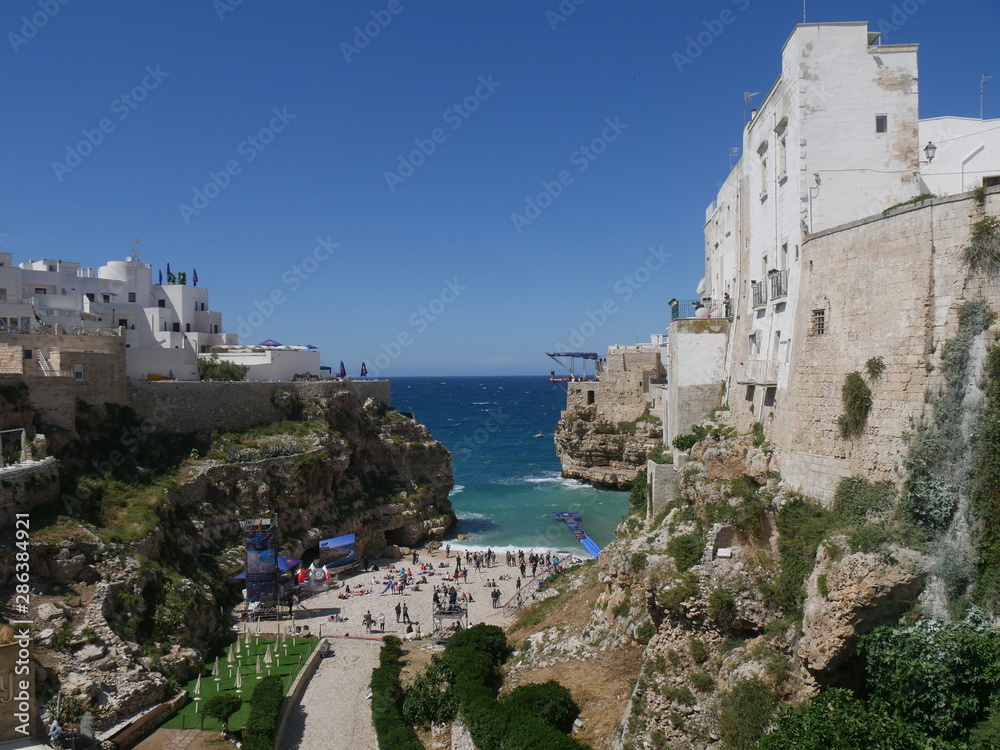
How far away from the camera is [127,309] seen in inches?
1722

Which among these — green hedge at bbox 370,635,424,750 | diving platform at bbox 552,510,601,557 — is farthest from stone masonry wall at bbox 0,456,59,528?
diving platform at bbox 552,510,601,557

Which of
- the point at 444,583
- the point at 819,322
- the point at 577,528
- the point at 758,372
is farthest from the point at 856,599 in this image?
the point at 577,528

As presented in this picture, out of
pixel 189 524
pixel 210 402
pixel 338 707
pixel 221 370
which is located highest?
pixel 221 370

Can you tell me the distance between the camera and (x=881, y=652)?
1127 cm

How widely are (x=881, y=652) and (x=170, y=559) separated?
23.3 metres

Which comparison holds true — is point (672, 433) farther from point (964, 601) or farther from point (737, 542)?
point (964, 601)

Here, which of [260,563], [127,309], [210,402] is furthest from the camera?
[127,309]

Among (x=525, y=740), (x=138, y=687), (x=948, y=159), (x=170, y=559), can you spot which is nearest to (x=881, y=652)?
(x=525, y=740)

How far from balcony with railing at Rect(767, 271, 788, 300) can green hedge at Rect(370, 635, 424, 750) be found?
14340 mm

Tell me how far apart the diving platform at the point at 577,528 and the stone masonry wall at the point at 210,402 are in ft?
53.2

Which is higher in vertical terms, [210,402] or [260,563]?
[210,402]

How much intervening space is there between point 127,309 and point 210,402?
44.0 feet

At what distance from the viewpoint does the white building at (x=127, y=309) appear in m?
37.0

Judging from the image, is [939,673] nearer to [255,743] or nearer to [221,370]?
[255,743]
